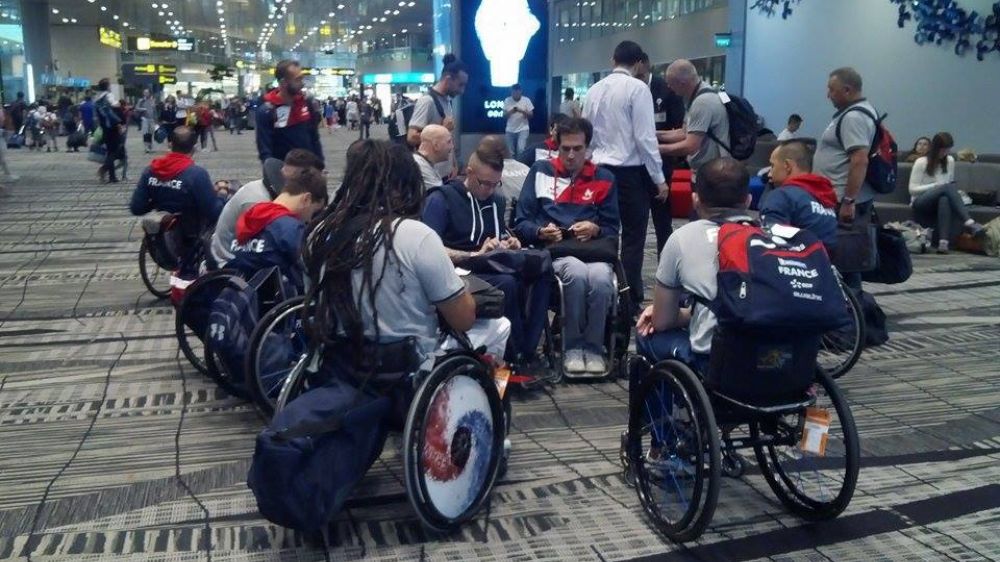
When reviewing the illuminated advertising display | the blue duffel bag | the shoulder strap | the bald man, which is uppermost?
the illuminated advertising display

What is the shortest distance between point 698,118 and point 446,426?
4.07 m

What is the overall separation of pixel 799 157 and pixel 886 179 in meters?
1.12

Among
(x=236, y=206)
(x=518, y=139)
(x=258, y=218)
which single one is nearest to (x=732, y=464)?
(x=258, y=218)

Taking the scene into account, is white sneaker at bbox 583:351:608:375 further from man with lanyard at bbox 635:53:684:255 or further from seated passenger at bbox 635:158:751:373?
man with lanyard at bbox 635:53:684:255

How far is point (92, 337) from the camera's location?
22.4 feet

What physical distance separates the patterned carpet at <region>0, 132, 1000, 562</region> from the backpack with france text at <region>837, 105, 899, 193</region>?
1.02m

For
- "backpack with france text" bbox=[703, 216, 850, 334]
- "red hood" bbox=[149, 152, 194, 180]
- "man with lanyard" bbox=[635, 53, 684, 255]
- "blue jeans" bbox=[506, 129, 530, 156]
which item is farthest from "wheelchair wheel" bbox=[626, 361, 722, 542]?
"blue jeans" bbox=[506, 129, 530, 156]

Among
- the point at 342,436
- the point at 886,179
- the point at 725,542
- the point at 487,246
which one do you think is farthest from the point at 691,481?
the point at 886,179

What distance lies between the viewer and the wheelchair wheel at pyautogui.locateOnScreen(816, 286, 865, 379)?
18.7 ft

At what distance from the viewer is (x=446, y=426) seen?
3.57 m

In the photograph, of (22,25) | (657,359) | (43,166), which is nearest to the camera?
(657,359)

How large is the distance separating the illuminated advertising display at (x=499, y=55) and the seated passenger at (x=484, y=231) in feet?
32.4

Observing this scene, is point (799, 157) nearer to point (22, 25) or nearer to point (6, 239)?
point (6, 239)

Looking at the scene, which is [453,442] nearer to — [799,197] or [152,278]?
[799,197]
